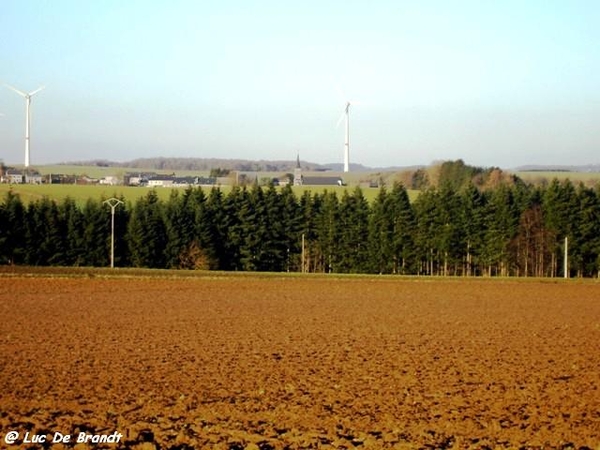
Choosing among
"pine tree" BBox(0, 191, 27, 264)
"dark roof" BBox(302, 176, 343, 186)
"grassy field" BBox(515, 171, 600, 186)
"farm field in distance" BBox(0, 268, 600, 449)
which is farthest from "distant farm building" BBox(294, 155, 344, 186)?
"farm field in distance" BBox(0, 268, 600, 449)

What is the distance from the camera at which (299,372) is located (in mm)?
20219

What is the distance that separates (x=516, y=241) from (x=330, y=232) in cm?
2167

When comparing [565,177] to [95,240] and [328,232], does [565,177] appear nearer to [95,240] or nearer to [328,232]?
[328,232]

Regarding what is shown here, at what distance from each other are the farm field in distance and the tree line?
4443 cm

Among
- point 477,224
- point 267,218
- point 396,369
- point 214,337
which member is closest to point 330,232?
point 267,218

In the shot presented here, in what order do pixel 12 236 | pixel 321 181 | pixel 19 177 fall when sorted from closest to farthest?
pixel 12 236 < pixel 19 177 < pixel 321 181

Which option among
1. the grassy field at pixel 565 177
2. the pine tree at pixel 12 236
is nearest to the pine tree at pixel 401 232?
the pine tree at pixel 12 236

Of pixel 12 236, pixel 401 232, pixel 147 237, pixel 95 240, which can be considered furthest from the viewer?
pixel 401 232

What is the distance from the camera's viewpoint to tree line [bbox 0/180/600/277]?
8569 centimetres

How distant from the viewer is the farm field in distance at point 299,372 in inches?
557

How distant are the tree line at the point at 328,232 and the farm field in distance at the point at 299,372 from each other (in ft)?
146

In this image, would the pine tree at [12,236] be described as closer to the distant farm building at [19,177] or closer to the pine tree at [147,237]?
the pine tree at [147,237]

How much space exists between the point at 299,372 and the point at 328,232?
7336 centimetres

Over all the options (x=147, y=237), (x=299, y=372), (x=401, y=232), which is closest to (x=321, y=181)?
(x=401, y=232)
